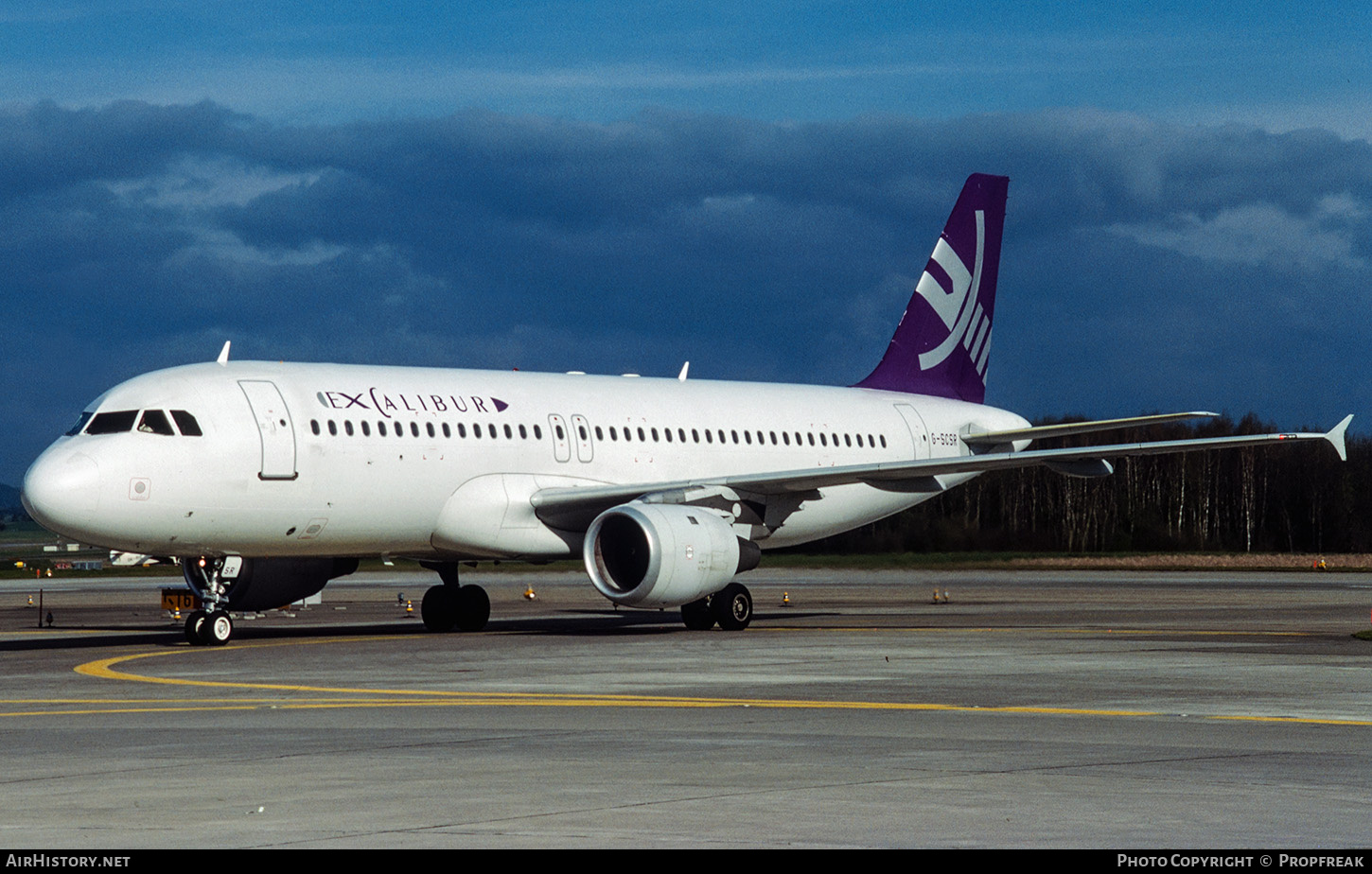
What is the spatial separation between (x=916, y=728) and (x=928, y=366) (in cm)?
2392

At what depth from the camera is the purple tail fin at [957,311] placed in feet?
120

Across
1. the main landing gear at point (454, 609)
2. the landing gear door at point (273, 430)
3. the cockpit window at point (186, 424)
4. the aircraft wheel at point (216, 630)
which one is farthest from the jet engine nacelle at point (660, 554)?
the cockpit window at point (186, 424)

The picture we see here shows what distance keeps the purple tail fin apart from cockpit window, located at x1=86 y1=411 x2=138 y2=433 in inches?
654

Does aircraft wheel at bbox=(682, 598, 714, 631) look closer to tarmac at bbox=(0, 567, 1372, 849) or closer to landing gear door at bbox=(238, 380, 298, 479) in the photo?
tarmac at bbox=(0, 567, 1372, 849)

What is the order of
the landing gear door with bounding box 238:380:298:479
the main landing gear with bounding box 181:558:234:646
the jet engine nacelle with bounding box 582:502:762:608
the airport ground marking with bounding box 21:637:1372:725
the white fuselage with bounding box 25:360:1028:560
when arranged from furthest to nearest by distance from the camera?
the jet engine nacelle with bounding box 582:502:762:608, the landing gear door with bounding box 238:380:298:479, the main landing gear with bounding box 181:558:234:646, the white fuselage with bounding box 25:360:1028:560, the airport ground marking with bounding box 21:637:1372:725

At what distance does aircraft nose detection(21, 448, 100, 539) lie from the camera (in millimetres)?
22891

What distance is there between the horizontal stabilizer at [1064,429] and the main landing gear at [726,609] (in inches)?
256

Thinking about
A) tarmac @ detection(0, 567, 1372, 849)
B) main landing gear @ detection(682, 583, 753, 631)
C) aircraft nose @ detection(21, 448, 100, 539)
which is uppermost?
aircraft nose @ detection(21, 448, 100, 539)

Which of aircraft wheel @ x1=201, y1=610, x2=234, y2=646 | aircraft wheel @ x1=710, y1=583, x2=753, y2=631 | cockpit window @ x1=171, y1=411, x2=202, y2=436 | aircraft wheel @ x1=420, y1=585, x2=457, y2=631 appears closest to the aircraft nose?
cockpit window @ x1=171, y1=411, x2=202, y2=436

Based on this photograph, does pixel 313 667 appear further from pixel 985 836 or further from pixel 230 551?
pixel 985 836

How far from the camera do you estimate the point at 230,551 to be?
2492 centimetres

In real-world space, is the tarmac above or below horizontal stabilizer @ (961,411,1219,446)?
below

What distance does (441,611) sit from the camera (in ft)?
94.5

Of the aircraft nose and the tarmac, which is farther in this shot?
the aircraft nose
